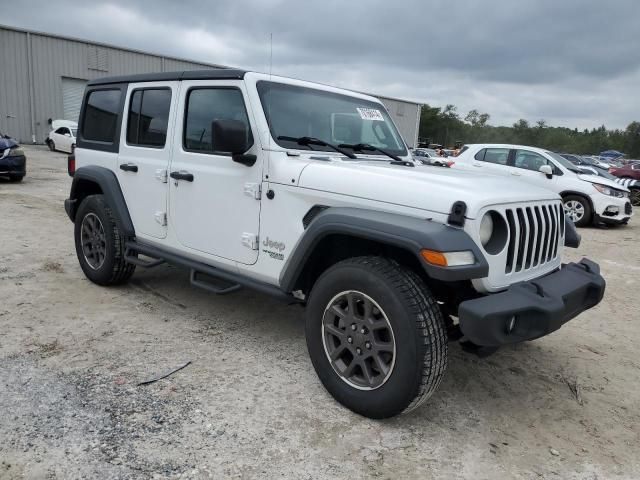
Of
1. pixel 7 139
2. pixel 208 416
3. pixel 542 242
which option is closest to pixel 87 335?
pixel 208 416

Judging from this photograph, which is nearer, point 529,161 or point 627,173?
point 529,161

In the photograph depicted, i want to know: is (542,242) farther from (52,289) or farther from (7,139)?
(7,139)

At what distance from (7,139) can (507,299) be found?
1249 centimetres

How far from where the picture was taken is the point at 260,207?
3322 millimetres

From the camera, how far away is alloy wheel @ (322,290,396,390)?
272 cm

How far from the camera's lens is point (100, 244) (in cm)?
477

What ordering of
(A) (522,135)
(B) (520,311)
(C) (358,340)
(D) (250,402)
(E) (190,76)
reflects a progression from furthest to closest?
(A) (522,135), (E) (190,76), (D) (250,402), (C) (358,340), (B) (520,311)

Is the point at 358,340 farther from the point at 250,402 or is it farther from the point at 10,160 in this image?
the point at 10,160

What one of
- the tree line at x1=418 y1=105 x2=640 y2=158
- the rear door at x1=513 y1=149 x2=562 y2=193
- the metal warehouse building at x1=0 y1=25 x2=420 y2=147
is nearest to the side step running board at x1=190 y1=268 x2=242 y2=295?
the rear door at x1=513 y1=149 x2=562 y2=193

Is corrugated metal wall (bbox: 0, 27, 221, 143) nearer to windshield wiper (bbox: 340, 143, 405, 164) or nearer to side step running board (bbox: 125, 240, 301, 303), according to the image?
side step running board (bbox: 125, 240, 301, 303)

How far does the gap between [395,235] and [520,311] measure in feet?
2.33

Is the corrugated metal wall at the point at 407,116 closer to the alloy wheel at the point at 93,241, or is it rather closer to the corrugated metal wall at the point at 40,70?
the corrugated metal wall at the point at 40,70

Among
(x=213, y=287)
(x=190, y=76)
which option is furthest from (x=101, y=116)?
(x=213, y=287)

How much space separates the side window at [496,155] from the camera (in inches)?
431
